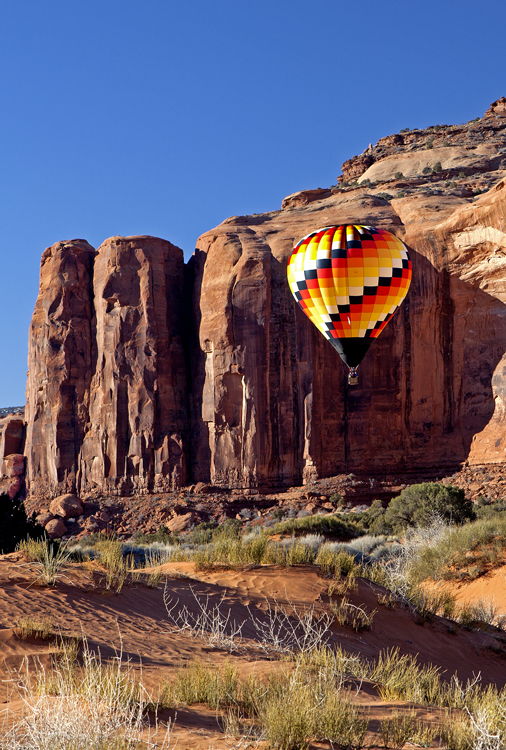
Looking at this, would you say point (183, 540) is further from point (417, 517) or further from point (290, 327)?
point (290, 327)

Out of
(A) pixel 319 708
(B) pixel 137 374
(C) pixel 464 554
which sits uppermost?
(B) pixel 137 374

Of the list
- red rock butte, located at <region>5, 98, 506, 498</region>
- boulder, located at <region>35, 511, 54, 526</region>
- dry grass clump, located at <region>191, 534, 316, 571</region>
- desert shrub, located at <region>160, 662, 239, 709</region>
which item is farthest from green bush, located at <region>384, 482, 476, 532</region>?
boulder, located at <region>35, 511, 54, 526</region>

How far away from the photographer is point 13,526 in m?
20.8

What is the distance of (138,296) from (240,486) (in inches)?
511

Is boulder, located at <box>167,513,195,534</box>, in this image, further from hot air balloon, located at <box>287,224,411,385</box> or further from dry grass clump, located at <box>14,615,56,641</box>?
dry grass clump, located at <box>14,615,56,641</box>

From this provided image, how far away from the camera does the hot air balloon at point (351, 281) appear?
22.0 metres

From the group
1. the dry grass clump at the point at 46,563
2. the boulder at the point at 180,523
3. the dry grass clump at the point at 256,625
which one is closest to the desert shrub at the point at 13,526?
the dry grass clump at the point at 46,563

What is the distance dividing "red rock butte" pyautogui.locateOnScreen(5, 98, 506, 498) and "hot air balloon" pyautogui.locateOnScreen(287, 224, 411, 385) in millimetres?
13778

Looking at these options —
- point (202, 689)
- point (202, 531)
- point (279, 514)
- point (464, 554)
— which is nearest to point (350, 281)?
point (464, 554)

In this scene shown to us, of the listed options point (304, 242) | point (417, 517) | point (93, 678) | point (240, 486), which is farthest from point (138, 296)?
point (93, 678)

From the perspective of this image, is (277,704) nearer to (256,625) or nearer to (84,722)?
(84,722)

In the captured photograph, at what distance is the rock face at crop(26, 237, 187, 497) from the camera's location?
41.0 metres

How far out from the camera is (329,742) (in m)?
5.14

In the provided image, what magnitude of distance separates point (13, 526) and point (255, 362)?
19635 mm
